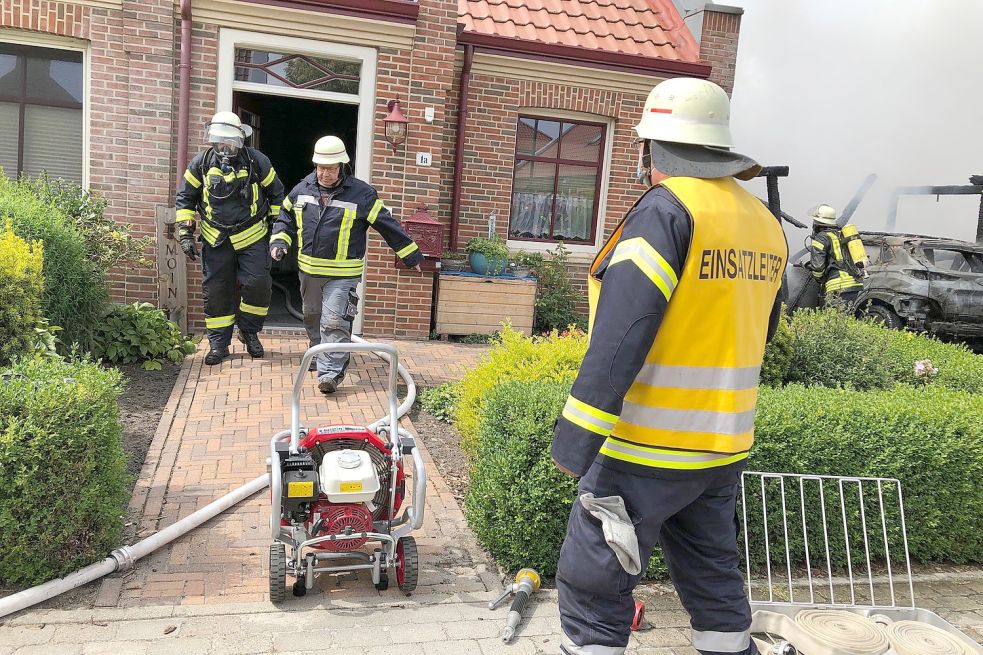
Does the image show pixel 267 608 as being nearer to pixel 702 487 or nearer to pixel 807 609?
pixel 702 487

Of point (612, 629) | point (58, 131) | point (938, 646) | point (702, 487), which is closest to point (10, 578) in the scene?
point (612, 629)

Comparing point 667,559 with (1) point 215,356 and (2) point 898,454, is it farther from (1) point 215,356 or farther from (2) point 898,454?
(1) point 215,356

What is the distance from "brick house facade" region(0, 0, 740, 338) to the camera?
8359mm

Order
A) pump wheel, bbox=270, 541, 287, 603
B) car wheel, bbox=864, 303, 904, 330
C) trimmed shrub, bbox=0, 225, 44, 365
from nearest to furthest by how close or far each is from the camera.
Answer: pump wheel, bbox=270, 541, 287, 603 < trimmed shrub, bbox=0, 225, 44, 365 < car wheel, bbox=864, 303, 904, 330

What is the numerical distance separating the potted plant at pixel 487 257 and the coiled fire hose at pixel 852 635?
6549 millimetres

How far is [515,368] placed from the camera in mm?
5227

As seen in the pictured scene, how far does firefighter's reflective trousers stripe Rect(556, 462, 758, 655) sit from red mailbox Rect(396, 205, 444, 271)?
6.66m

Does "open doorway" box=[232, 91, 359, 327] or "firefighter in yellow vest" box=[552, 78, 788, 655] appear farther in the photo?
"open doorway" box=[232, 91, 359, 327]

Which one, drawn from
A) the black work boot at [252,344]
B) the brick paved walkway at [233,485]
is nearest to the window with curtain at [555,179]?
the brick paved walkway at [233,485]

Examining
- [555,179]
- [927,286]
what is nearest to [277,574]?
[555,179]

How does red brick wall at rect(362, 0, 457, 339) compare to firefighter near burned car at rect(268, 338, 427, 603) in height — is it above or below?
above

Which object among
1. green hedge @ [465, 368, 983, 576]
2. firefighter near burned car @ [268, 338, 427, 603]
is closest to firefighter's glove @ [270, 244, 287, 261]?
green hedge @ [465, 368, 983, 576]

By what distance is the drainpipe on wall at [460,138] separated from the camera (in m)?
9.91

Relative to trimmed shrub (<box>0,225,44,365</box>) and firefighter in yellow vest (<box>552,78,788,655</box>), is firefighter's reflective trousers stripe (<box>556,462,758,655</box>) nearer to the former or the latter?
firefighter in yellow vest (<box>552,78,788,655</box>)
